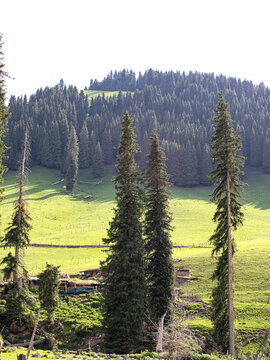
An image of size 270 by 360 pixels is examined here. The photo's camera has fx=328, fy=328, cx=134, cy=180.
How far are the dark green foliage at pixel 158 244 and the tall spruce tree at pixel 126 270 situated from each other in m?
1.91

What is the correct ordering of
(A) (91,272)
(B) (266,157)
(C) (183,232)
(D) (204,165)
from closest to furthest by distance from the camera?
1. (A) (91,272)
2. (C) (183,232)
3. (D) (204,165)
4. (B) (266,157)

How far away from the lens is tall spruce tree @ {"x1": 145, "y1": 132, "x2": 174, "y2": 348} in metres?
28.3

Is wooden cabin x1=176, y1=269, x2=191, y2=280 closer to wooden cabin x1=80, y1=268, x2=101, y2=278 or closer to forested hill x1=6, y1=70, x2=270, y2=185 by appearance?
wooden cabin x1=80, y1=268, x2=101, y2=278

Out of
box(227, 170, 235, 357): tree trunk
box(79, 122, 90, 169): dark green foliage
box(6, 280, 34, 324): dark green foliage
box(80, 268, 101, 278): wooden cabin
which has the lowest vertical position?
box(80, 268, 101, 278): wooden cabin

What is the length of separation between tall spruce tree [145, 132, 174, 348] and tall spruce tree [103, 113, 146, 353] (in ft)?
6.32

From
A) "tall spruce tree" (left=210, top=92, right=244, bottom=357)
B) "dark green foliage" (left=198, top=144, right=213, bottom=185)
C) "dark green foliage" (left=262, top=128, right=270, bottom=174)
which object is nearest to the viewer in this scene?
"tall spruce tree" (left=210, top=92, right=244, bottom=357)

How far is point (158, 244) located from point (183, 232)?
140 feet

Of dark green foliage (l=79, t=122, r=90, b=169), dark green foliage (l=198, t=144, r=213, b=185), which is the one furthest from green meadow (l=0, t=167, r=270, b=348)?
dark green foliage (l=79, t=122, r=90, b=169)

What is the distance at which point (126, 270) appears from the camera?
26.9 meters

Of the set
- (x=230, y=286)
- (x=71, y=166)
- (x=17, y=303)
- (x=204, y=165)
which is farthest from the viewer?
(x=204, y=165)

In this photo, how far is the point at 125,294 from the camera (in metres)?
25.7

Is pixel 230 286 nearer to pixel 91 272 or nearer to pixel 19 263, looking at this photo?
pixel 19 263

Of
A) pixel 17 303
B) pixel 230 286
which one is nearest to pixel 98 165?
pixel 17 303

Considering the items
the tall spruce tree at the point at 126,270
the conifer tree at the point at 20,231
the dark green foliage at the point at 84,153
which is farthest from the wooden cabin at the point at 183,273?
the dark green foliage at the point at 84,153
